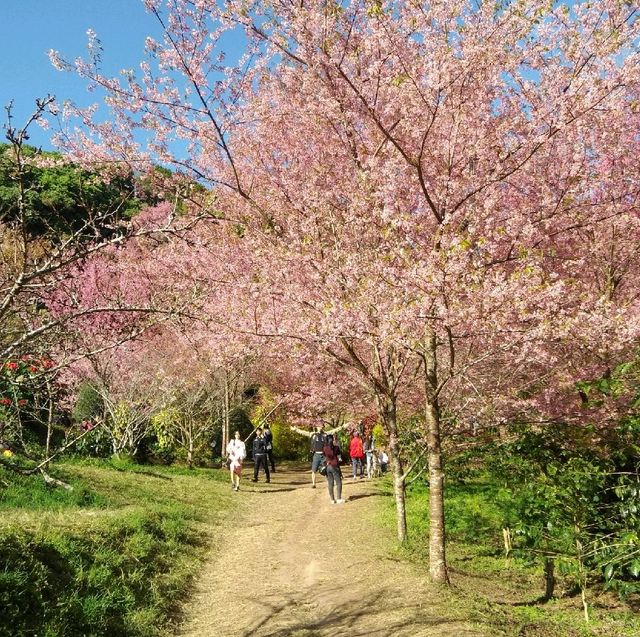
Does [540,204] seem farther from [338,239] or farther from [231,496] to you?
[231,496]

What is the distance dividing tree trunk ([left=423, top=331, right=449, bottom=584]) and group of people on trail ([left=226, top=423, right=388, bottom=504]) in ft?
19.9

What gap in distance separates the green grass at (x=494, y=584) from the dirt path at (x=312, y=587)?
1.36ft

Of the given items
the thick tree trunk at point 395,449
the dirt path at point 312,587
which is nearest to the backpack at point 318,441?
the dirt path at point 312,587

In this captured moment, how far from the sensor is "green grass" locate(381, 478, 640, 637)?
6.13m

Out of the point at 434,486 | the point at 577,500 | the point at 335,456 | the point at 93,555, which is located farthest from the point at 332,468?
the point at 577,500

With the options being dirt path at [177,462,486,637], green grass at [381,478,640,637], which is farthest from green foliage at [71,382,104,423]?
green grass at [381,478,640,637]

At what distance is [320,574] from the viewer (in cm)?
773

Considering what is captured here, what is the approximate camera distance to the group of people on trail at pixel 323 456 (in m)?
13.1

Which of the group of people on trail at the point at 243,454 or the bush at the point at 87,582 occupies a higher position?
the group of people on trail at the point at 243,454

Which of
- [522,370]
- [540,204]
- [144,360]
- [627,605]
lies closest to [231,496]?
[144,360]

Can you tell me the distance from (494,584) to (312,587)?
8.47 ft

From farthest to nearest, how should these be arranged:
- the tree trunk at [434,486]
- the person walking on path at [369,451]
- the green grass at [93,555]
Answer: the person walking on path at [369,451], the tree trunk at [434,486], the green grass at [93,555]

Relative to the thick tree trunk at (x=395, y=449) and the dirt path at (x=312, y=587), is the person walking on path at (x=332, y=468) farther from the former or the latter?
the thick tree trunk at (x=395, y=449)

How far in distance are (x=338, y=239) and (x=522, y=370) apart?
10.9 ft
